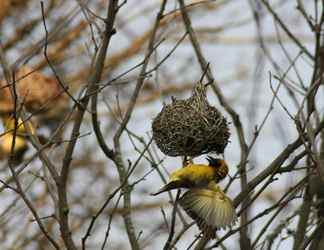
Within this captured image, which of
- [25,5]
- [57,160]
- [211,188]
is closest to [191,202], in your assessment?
[211,188]

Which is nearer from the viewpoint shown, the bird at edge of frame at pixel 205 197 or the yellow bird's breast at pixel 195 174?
the bird at edge of frame at pixel 205 197

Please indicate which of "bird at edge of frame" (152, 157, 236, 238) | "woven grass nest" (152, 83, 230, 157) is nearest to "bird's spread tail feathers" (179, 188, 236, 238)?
"bird at edge of frame" (152, 157, 236, 238)

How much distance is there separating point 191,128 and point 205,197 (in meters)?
0.32

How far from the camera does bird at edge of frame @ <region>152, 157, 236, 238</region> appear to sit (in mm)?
3061

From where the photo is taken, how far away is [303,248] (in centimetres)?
288

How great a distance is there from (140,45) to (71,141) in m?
4.09

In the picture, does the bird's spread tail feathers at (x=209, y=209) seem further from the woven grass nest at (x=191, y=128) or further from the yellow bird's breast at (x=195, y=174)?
the woven grass nest at (x=191, y=128)

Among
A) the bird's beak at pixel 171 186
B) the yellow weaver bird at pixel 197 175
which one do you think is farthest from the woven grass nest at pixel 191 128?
the bird's beak at pixel 171 186

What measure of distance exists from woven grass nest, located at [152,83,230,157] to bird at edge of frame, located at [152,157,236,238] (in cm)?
8

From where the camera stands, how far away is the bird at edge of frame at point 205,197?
306 centimetres

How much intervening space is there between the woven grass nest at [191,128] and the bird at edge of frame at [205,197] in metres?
0.08

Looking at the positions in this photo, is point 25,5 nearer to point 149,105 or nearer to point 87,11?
point 149,105

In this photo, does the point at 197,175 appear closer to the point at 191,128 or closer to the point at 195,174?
the point at 195,174

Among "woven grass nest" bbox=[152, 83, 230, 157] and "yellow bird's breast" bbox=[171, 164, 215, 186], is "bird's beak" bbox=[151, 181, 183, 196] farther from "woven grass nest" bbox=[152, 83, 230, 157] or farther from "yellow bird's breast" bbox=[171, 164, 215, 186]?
"woven grass nest" bbox=[152, 83, 230, 157]
